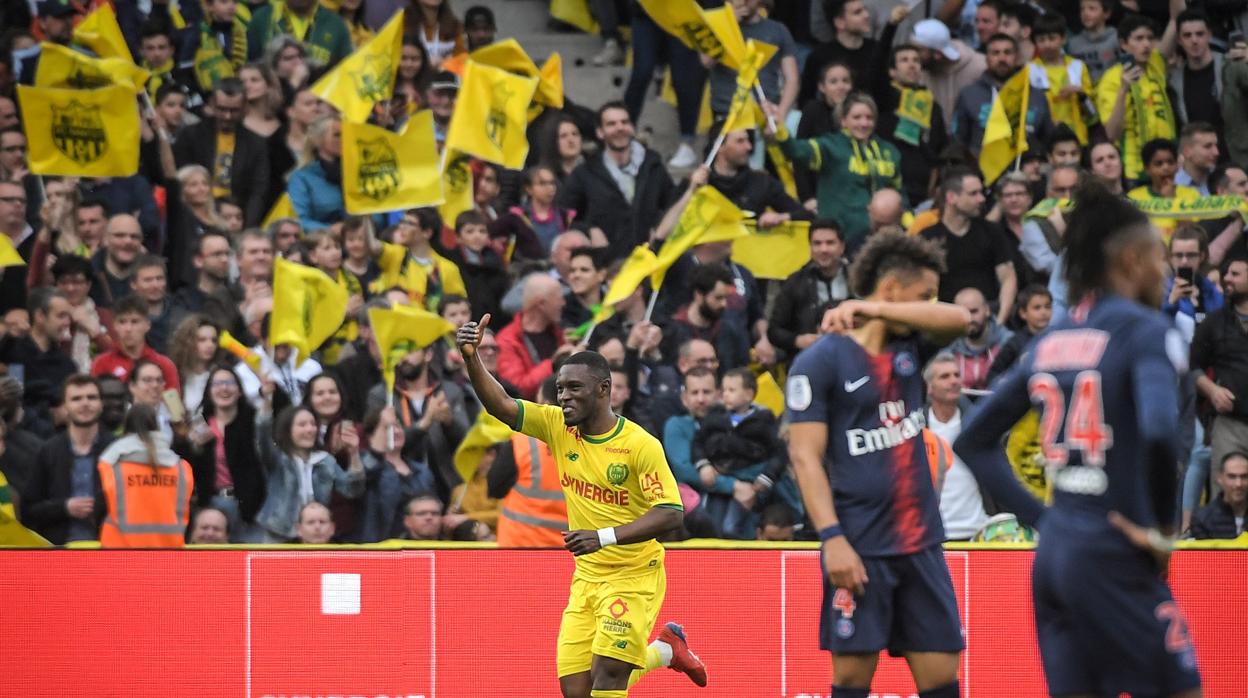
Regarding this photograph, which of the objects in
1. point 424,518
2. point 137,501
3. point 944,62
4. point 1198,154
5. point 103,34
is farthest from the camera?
point 944,62

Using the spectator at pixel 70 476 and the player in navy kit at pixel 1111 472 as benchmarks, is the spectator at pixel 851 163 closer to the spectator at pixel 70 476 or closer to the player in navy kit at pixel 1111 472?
the spectator at pixel 70 476

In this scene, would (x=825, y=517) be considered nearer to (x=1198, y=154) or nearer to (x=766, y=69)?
(x=1198, y=154)

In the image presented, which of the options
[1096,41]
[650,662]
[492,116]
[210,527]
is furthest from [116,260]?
[1096,41]

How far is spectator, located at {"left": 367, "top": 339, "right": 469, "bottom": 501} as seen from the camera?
13648 millimetres

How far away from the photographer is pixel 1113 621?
652cm

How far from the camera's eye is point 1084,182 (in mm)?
6996

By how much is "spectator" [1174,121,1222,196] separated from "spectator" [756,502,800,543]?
18.1 ft

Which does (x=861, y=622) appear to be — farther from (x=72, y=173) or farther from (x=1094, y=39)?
(x=1094, y=39)

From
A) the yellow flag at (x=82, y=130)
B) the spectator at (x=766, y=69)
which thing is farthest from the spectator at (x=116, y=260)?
the spectator at (x=766, y=69)

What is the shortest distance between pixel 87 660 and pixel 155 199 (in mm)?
5245

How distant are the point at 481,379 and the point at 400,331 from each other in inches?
161

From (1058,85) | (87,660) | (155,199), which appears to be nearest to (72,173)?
(155,199)

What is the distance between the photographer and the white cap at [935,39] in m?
17.4

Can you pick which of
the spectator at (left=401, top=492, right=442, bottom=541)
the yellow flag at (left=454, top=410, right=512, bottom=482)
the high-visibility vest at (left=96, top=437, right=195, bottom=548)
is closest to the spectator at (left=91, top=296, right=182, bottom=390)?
the high-visibility vest at (left=96, top=437, right=195, bottom=548)
